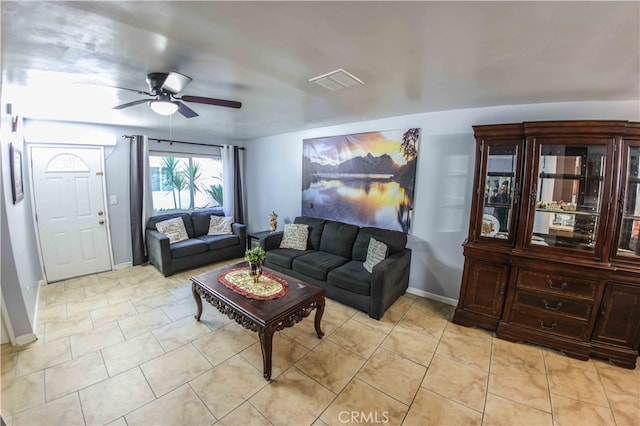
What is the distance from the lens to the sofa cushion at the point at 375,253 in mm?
3062

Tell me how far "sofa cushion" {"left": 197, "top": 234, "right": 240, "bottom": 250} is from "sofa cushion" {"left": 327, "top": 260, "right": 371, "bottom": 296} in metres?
2.29

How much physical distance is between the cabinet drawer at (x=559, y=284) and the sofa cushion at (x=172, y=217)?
4765 mm

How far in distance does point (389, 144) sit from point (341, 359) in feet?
8.61

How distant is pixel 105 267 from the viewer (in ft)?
13.4

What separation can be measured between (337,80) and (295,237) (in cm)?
251

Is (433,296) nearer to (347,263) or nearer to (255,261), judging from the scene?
(347,263)

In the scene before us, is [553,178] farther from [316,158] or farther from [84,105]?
[84,105]

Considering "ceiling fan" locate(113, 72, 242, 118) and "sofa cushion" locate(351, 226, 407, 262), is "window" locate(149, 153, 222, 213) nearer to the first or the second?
"ceiling fan" locate(113, 72, 242, 118)

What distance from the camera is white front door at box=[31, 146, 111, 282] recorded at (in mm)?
3529

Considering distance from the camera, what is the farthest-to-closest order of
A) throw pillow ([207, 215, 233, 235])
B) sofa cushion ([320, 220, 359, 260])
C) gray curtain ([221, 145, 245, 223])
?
gray curtain ([221, 145, 245, 223]), throw pillow ([207, 215, 233, 235]), sofa cushion ([320, 220, 359, 260])

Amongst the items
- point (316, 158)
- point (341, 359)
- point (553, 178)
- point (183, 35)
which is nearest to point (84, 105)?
point (183, 35)

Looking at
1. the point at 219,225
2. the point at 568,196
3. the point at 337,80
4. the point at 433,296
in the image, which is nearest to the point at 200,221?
the point at 219,225

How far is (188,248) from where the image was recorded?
160 inches

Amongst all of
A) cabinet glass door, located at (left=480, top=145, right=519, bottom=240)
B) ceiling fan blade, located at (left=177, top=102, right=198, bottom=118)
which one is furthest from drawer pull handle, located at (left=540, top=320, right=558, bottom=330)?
ceiling fan blade, located at (left=177, top=102, right=198, bottom=118)
